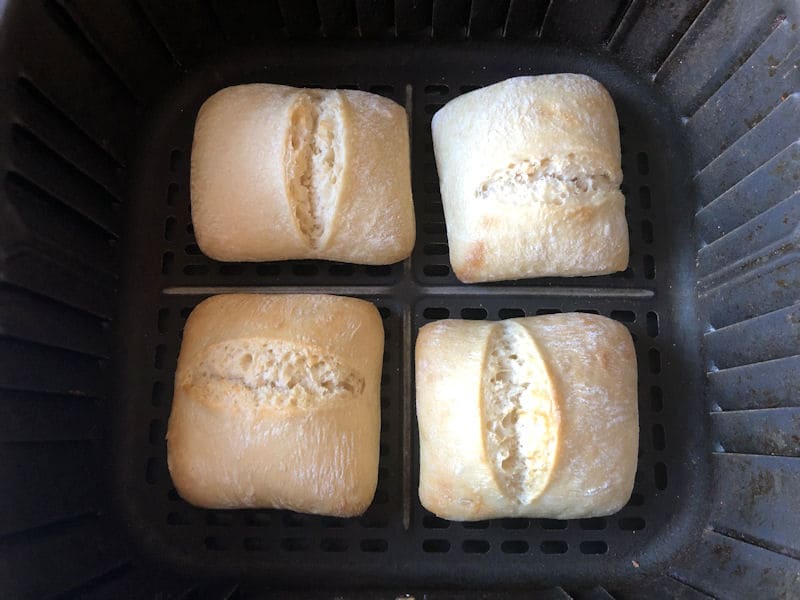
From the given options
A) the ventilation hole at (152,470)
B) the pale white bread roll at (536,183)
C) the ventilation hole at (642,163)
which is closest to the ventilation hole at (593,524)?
the pale white bread roll at (536,183)

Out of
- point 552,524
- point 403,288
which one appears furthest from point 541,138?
point 552,524

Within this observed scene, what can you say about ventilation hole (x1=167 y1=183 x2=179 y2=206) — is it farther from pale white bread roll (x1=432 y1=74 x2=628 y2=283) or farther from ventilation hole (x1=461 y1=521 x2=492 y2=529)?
ventilation hole (x1=461 y1=521 x2=492 y2=529)

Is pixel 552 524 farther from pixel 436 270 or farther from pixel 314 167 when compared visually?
pixel 314 167

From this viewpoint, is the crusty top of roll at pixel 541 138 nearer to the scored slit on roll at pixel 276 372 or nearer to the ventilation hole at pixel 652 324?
the ventilation hole at pixel 652 324

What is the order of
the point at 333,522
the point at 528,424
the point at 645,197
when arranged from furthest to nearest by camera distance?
the point at 645,197
the point at 333,522
the point at 528,424

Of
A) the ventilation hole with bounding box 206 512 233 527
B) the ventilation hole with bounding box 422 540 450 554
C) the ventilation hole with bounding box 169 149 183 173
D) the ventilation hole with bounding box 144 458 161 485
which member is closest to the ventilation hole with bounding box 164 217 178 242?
the ventilation hole with bounding box 169 149 183 173

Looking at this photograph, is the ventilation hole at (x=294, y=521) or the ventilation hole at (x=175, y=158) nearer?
the ventilation hole at (x=294, y=521)
